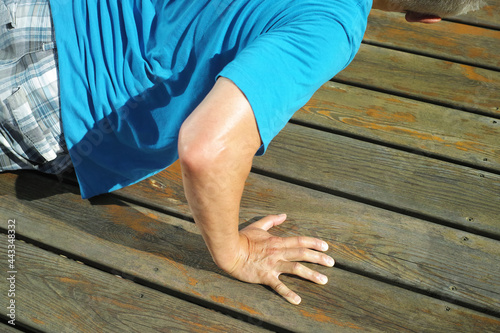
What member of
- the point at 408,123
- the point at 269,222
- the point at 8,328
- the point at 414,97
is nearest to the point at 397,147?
the point at 408,123

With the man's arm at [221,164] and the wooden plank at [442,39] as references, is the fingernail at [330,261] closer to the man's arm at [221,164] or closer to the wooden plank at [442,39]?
the man's arm at [221,164]

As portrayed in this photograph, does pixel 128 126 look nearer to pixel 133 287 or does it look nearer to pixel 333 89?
pixel 133 287

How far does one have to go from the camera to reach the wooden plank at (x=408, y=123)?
1.35 m

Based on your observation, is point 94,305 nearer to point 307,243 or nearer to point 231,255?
point 231,255

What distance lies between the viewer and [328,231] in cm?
116

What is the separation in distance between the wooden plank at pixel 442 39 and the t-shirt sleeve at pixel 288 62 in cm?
105

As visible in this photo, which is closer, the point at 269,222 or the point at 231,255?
the point at 231,255

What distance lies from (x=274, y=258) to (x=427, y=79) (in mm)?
948

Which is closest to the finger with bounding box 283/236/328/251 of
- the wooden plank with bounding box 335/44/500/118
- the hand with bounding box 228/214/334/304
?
the hand with bounding box 228/214/334/304

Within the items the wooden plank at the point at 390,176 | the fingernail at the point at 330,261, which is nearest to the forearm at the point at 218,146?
the fingernail at the point at 330,261

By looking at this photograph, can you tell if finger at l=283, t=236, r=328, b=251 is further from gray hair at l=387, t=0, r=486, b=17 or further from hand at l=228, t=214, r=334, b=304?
gray hair at l=387, t=0, r=486, b=17

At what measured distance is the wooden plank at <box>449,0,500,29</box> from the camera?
1.81m

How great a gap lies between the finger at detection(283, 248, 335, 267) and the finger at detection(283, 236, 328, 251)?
2 cm

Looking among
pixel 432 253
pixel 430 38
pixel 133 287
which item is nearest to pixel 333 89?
pixel 430 38
